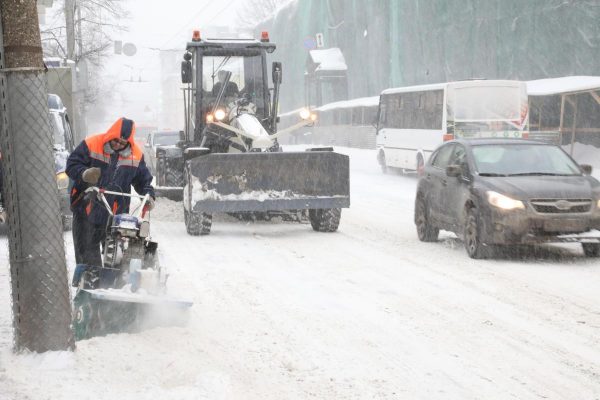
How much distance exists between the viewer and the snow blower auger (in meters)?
6.32

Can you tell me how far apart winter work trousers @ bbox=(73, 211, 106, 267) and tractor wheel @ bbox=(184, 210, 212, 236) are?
5572 millimetres

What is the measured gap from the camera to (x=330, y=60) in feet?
193

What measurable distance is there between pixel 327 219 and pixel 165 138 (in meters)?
15.0

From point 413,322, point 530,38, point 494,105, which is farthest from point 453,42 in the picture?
point 413,322

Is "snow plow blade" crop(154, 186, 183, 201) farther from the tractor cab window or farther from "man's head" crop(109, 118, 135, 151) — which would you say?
"man's head" crop(109, 118, 135, 151)

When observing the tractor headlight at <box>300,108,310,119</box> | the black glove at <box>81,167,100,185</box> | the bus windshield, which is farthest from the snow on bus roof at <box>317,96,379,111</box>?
the black glove at <box>81,167,100,185</box>

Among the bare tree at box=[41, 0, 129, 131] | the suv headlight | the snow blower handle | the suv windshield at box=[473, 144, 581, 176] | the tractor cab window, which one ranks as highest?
the bare tree at box=[41, 0, 129, 131]

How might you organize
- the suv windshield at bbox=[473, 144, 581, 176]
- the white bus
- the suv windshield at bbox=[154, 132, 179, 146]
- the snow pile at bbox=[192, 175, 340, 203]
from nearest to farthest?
the suv windshield at bbox=[473, 144, 581, 176] → the snow pile at bbox=[192, 175, 340, 203] → the white bus → the suv windshield at bbox=[154, 132, 179, 146]

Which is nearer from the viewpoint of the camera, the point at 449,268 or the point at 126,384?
the point at 126,384

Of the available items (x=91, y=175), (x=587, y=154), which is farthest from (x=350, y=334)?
(x=587, y=154)

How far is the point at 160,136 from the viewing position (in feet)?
91.3

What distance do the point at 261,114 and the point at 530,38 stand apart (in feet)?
59.0

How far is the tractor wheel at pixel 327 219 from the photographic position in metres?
13.5

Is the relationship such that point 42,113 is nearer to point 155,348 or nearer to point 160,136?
point 155,348
